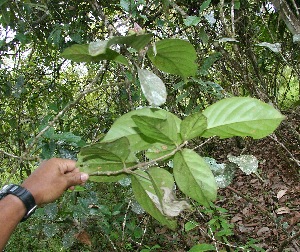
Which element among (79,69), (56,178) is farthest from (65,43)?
(79,69)

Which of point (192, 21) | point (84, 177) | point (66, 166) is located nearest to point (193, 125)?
point (84, 177)

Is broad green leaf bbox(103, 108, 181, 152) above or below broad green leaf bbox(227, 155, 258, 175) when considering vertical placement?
above

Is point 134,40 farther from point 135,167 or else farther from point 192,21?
point 192,21

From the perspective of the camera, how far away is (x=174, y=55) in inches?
22.7

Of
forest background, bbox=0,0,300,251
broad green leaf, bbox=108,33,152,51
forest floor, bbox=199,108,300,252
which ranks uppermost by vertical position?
broad green leaf, bbox=108,33,152,51

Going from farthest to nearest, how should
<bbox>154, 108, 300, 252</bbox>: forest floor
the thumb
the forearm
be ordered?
<bbox>154, 108, 300, 252</bbox>: forest floor < the forearm < the thumb

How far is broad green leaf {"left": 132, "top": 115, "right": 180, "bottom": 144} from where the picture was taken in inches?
19.7

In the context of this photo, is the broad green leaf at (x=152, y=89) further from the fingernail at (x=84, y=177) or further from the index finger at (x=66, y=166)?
the index finger at (x=66, y=166)

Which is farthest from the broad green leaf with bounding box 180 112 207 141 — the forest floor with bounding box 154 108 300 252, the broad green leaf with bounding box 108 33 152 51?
the forest floor with bounding box 154 108 300 252

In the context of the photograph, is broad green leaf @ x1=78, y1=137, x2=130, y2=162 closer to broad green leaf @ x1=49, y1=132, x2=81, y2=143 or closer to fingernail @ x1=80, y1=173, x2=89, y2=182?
fingernail @ x1=80, y1=173, x2=89, y2=182

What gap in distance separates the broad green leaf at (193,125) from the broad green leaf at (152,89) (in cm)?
4

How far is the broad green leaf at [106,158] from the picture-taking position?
522 millimetres

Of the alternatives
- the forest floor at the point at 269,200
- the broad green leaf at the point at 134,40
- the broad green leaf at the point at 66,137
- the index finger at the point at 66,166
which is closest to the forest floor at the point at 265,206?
the forest floor at the point at 269,200

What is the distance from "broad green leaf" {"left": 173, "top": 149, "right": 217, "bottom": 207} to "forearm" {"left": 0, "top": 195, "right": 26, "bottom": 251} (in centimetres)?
54
